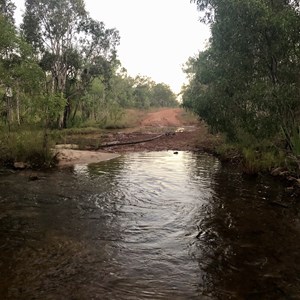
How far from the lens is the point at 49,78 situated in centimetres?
3706

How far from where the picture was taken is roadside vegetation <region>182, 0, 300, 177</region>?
36.2 ft

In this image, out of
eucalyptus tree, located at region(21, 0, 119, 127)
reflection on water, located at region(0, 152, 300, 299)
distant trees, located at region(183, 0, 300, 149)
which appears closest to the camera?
reflection on water, located at region(0, 152, 300, 299)

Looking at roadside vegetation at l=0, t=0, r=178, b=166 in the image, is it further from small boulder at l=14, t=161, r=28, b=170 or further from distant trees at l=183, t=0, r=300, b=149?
distant trees at l=183, t=0, r=300, b=149

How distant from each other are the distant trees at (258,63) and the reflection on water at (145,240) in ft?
8.43

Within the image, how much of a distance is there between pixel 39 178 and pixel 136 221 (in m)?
6.33

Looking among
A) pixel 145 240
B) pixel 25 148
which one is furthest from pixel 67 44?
pixel 145 240

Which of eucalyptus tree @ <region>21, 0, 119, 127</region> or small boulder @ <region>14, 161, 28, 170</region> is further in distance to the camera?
eucalyptus tree @ <region>21, 0, 119, 127</region>

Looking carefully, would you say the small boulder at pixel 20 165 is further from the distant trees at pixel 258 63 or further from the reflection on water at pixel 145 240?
the distant trees at pixel 258 63

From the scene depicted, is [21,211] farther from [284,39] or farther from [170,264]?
[284,39]

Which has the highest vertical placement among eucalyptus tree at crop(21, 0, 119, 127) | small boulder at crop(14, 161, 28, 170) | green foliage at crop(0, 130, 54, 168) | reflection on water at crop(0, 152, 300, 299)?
eucalyptus tree at crop(21, 0, 119, 127)

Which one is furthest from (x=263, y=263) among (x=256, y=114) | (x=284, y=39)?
(x=284, y=39)

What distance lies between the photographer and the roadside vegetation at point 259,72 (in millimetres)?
11023

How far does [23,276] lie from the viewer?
5.41 m

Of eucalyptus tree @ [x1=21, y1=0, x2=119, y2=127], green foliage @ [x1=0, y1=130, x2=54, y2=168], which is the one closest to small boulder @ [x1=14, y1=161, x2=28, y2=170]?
green foliage @ [x1=0, y1=130, x2=54, y2=168]
